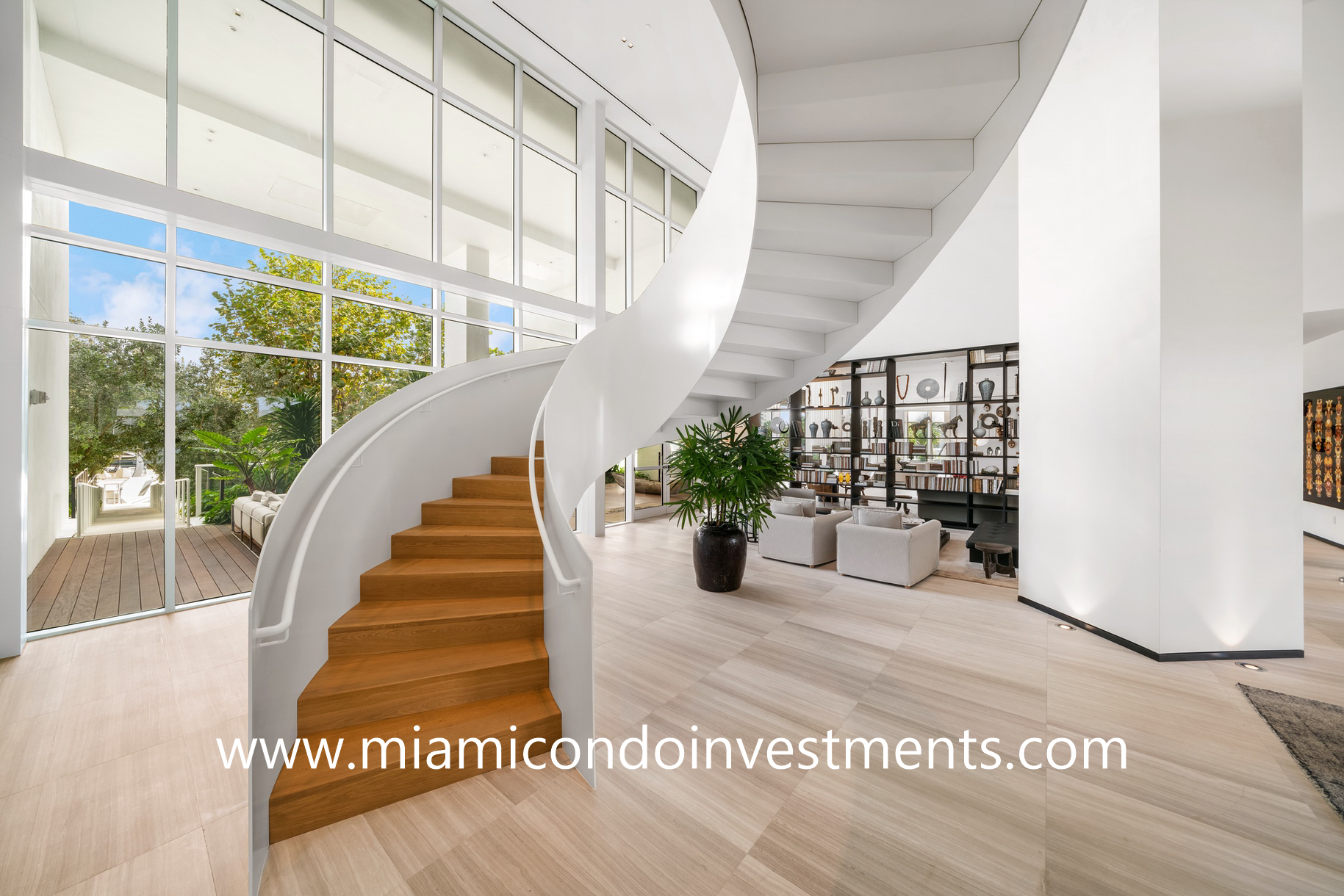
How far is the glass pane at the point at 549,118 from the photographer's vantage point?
20.2ft

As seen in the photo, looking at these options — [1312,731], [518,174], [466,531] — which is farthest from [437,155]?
[1312,731]

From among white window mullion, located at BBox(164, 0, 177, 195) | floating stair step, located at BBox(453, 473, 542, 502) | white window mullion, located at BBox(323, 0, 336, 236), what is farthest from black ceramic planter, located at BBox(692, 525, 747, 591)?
white window mullion, located at BBox(164, 0, 177, 195)

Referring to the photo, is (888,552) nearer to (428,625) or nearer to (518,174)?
(428,625)

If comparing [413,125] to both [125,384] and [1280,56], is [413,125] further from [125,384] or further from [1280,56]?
[1280,56]

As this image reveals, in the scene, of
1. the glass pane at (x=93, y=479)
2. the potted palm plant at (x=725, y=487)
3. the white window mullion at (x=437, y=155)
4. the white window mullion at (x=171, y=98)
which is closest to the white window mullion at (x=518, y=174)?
the white window mullion at (x=437, y=155)

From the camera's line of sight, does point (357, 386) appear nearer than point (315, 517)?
No

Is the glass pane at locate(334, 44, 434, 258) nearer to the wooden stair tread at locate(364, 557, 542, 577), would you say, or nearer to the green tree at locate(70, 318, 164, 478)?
the green tree at locate(70, 318, 164, 478)

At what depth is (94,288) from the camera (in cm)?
366

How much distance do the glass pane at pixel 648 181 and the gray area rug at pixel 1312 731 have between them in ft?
26.6

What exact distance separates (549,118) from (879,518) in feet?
21.2

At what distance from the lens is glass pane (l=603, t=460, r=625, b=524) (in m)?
7.87

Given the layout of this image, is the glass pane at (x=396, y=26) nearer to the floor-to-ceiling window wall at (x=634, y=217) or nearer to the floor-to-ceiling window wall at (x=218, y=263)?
the floor-to-ceiling window wall at (x=218, y=263)

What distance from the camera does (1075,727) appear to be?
235cm

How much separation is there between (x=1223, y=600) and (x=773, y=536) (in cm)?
343
